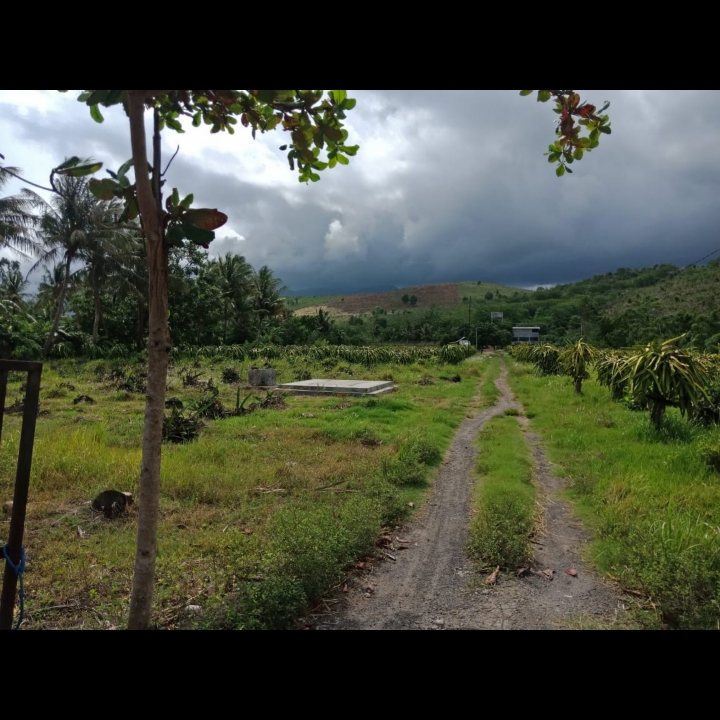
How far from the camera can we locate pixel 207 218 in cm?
238

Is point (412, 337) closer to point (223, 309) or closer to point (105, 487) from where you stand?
point (223, 309)

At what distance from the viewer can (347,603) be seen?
3.83 metres

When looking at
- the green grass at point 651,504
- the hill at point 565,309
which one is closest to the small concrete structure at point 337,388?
the green grass at point 651,504

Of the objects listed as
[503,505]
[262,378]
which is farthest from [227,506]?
[262,378]

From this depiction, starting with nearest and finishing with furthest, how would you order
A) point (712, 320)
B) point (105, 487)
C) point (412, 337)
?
point (105, 487) < point (712, 320) < point (412, 337)

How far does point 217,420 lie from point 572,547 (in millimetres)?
8769

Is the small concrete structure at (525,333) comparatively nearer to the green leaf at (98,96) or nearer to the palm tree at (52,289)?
the palm tree at (52,289)

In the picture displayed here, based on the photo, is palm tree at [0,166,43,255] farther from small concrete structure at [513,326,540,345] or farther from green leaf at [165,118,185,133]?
small concrete structure at [513,326,540,345]

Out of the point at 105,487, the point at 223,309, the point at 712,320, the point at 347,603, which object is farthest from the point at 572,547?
the point at 223,309

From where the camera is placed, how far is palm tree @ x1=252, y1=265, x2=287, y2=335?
45.3m

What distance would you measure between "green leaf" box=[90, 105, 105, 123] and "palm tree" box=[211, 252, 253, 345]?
3951 cm

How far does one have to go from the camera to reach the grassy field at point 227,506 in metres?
3.68

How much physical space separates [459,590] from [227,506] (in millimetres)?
3050
